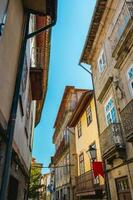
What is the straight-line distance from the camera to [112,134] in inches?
356

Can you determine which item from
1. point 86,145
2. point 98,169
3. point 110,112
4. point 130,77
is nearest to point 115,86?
point 130,77

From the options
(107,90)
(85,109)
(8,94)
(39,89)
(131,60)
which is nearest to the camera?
(8,94)

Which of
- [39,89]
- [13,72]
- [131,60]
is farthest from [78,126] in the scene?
[13,72]

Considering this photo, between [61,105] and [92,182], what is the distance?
1612 cm

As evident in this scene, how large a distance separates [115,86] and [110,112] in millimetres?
1599

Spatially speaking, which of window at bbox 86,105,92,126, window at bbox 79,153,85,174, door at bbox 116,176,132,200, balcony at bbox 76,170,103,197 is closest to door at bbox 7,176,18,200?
door at bbox 116,176,132,200

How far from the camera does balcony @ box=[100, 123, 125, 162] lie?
8594mm

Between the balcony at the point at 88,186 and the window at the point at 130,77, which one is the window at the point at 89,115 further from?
the window at the point at 130,77

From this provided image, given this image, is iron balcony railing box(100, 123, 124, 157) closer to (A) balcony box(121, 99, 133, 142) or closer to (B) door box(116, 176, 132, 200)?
(A) balcony box(121, 99, 133, 142)

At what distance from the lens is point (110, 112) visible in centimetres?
1066

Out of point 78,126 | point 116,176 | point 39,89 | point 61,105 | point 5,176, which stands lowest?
point 5,176

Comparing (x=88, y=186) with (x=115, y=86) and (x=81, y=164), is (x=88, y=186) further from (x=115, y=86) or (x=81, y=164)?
(x=115, y=86)

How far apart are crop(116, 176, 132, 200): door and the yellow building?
137 inches

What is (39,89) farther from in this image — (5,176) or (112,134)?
(5,176)
